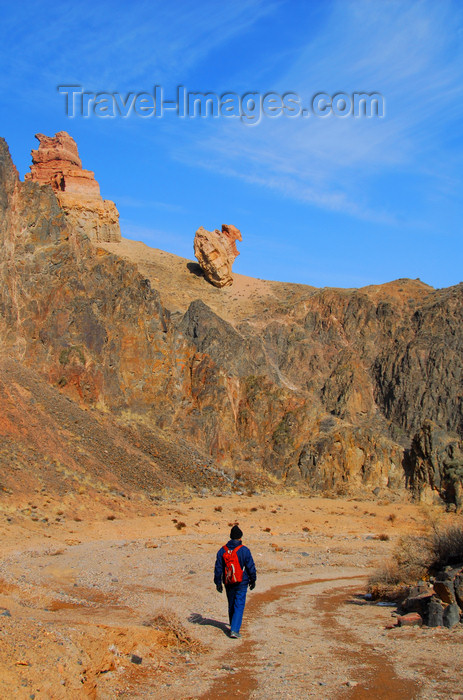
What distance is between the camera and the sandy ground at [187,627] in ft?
22.6

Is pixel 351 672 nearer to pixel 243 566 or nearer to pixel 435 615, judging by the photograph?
pixel 243 566

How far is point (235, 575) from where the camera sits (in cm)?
992

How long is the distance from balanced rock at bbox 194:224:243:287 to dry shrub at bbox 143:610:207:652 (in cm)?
6096

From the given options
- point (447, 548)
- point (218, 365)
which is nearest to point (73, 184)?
point (218, 365)

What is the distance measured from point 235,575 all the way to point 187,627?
1273mm

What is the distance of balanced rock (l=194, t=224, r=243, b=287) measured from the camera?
226 feet

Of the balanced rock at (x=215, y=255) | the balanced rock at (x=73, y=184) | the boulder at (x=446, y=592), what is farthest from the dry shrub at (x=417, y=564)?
the balanced rock at (x=73, y=184)

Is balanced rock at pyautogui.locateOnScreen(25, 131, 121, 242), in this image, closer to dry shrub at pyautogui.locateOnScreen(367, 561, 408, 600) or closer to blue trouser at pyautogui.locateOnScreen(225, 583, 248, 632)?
dry shrub at pyautogui.locateOnScreen(367, 561, 408, 600)

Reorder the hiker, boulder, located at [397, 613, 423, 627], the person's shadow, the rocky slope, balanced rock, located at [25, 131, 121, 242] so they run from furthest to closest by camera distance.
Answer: balanced rock, located at [25, 131, 121, 242] → the rocky slope → the person's shadow → boulder, located at [397, 613, 423, 627] → the hiker

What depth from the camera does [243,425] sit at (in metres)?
45.4

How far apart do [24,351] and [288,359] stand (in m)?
32.2

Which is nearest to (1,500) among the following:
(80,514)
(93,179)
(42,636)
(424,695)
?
(80,514)

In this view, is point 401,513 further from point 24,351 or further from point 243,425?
point 24,351

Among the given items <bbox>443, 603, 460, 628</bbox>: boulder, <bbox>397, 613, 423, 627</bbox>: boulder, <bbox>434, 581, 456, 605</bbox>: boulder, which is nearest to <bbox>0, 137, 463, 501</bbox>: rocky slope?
<bbox>434, 581, 456, 605</bbox>: boulder
